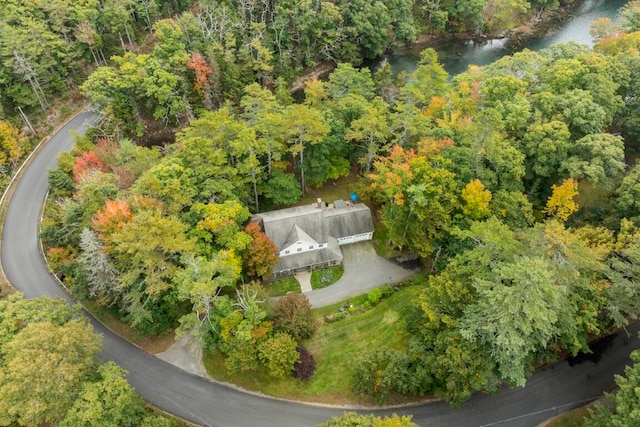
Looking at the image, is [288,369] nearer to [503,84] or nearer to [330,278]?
[330,278]

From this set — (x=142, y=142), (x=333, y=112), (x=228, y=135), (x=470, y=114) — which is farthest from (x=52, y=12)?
(x=470, y=114)

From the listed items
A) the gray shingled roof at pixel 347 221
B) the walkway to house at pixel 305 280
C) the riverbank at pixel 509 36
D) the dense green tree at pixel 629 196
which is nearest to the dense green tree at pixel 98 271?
the walkway to house at pixel 305 280

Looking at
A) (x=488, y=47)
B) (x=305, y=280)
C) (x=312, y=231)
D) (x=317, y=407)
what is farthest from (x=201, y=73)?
(x=488, y=47)

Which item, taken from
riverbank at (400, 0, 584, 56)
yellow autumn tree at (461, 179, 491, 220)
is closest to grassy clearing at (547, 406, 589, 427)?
yellow autumn tree at (461, 179, 491, 220)

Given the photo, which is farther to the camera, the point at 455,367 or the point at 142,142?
the point at 142,142

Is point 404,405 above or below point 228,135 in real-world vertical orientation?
below

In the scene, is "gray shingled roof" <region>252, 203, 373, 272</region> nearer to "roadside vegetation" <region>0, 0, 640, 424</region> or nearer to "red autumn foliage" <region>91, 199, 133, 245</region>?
"roadside vegetation" <region>0, 0, 640, 424</region>
